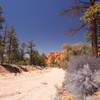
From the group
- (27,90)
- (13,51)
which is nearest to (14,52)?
(13,51)

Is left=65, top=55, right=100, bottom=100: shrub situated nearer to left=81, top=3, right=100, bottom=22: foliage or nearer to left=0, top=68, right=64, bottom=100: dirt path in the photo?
left=0, top=68, right=64, bottom=100: dirt path

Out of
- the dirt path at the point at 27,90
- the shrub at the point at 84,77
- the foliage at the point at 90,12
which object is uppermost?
the foliage at the point at 90,12

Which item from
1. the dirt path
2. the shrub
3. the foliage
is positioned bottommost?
the dirt path

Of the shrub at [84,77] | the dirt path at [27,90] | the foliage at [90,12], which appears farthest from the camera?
the dirt path at [27,90]

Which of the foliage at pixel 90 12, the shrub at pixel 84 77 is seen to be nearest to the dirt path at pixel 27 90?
the shrub at pixel 84 77

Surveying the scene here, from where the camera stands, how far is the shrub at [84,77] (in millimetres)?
9937

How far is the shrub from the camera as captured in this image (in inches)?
391

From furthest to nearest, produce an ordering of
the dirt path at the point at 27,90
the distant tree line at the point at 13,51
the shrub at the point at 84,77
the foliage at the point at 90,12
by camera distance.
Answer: the distant tree line at the point at 13,51, the dirt path at the point at 27,90, the foliage at the point at 90,12, the shrub at the point at 84,77

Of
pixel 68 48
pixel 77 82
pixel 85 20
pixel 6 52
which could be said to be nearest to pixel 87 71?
pixel 77 82

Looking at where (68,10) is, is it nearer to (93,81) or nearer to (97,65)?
(97,65)

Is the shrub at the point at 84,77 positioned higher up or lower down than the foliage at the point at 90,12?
lower down

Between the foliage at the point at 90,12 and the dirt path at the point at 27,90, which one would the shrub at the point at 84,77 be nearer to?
the dirt path at the point at 27,90

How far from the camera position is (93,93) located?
9758 mm

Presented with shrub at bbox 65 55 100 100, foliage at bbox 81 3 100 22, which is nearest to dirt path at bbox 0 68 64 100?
shrub at bbox 65 55 100 100
